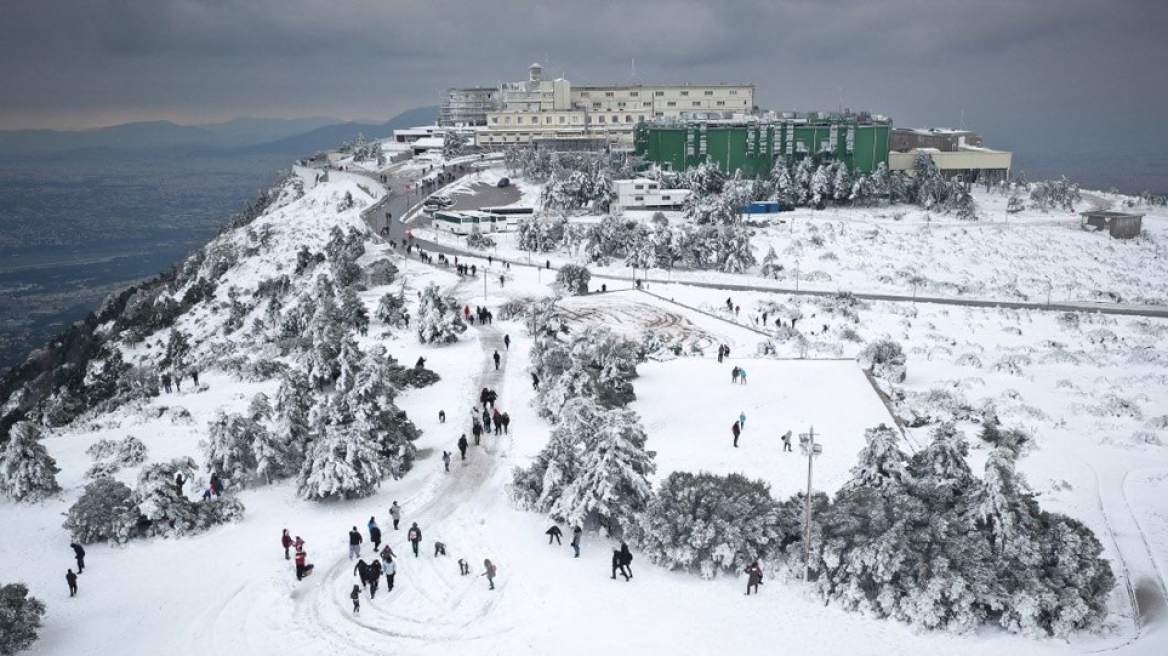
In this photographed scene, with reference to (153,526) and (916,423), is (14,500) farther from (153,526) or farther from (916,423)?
(916,423)

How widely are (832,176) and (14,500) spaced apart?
66.7 metres

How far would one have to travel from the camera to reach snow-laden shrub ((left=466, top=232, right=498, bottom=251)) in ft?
178

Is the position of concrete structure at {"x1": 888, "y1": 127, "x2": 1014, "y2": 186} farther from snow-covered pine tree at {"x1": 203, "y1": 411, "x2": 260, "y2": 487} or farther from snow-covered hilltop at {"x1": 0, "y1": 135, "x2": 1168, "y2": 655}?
snow-covered pine tree at {"x1": 203, "y1": 411, "x2": 260, "y2": 487}

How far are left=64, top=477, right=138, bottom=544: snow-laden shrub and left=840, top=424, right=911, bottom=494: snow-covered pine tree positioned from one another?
15.7 meters

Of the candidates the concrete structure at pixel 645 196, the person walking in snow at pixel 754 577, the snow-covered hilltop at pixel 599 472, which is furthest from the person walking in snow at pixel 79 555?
the concrete structure at pixel 645 196

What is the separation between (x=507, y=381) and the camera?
28438 millimetres

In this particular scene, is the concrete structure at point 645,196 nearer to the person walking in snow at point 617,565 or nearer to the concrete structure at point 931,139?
the concrete structure at point 931,139

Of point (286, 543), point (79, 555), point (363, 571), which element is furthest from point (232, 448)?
point (363, 571)

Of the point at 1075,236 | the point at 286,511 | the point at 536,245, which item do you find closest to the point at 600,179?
the point at 536,245

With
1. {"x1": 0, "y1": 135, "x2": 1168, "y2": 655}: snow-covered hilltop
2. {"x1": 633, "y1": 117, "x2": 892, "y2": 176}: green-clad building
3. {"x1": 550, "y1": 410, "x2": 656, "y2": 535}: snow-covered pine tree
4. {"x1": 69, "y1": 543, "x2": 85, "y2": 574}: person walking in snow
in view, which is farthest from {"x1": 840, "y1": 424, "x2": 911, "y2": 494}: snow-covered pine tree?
{"x1": 633, "y1": 117, "x2": 892, "y2": 176}: green-clad building

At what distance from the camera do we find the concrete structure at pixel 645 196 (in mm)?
66250

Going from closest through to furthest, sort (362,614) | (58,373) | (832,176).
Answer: (362,614) < (58,373) < (832,176)

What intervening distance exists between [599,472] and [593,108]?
89292 millimetres

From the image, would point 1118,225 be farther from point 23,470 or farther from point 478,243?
point 23,470
